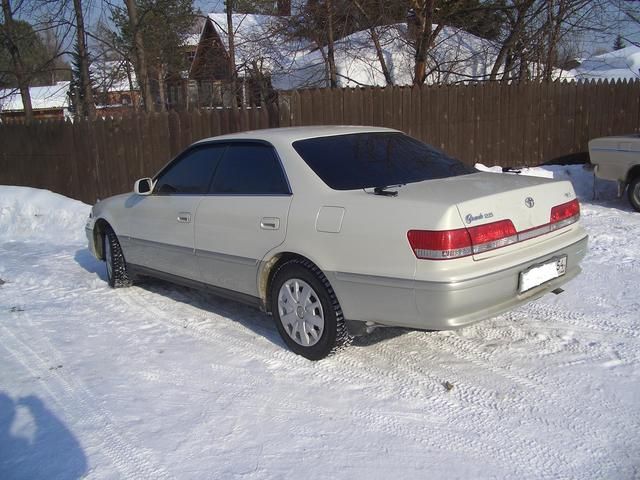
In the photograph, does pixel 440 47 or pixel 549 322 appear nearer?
pixel 549 322

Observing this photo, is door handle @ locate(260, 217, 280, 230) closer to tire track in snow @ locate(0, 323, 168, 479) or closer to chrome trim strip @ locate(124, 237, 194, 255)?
chrome trim strip @ locate(124, 237, 194, 255)

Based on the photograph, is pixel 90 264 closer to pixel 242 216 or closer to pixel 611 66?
pixel 242 216

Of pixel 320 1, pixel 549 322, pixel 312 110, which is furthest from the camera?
pixel 320 1

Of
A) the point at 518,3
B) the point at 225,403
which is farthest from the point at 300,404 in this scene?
the point at 518,3

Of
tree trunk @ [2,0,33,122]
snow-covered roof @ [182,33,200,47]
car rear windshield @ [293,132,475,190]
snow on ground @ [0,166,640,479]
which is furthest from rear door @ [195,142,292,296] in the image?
snow-covered roof @ [182,33,200,47]

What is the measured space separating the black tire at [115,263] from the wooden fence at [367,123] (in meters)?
4.72

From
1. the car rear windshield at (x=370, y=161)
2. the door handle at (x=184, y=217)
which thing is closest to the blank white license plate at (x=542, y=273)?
the car rear windshield at (x=370, y=161)

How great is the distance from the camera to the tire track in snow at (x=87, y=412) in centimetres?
301

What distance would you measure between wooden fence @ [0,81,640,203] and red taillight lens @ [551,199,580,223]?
6701 millimetres

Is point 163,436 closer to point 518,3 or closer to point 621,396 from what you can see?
point 621,396

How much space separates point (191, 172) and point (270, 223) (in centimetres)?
135

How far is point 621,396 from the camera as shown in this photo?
3490 millimetres

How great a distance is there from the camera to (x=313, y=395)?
12.1ft

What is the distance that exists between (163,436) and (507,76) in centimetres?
1453
